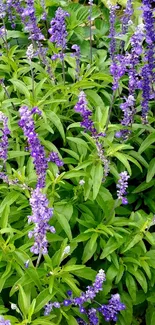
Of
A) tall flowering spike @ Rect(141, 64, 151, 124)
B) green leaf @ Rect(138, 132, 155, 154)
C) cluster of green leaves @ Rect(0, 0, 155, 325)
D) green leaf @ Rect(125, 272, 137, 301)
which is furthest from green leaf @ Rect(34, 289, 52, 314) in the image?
tall flowering spike @ Rect(141, 64, 151, 124)

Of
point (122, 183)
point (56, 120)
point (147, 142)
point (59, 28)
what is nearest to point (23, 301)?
point (122, 183)

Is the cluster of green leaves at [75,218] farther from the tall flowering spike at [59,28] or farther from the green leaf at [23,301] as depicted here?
the tall flowering spike at [59,28]

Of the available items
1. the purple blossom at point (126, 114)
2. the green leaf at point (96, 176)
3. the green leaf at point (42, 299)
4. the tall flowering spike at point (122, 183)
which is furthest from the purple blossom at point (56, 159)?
the green leaf at point (42, 299)

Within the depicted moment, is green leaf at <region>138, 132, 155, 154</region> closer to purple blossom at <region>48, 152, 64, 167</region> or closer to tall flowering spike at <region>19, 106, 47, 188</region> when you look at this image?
purple blossom at <region>48, 152, 64, 167</region>

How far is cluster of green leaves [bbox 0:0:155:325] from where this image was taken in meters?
3.30

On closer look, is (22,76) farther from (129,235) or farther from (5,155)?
(129,235)

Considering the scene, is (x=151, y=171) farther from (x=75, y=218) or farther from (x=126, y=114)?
(x=75, y=218)

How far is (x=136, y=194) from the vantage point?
4.20 metres

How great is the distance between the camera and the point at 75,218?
3.68 metres

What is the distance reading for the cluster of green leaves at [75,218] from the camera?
3303 mm

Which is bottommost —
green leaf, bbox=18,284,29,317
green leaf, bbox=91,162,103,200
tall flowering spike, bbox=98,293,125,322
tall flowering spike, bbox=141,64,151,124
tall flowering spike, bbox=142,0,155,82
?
tall flowering spike, bbox=98,293,125,322

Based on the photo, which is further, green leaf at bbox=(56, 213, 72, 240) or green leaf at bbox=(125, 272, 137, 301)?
green leaf at bbox=(125, 272, 137, 301)

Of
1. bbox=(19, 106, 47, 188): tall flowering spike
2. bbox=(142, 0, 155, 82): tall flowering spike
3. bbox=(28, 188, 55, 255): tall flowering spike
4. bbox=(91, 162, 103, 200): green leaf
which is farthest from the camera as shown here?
bbox=(142, 0, 155, 82): tall flowering spike

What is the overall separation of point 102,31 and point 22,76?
1.35m
